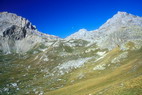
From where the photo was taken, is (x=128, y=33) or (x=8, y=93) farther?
(x=128, y=33)

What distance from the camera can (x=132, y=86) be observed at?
112ft

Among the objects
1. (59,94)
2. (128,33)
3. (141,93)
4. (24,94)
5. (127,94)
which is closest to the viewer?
(141,93)

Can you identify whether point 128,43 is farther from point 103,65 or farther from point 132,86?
point 132,86

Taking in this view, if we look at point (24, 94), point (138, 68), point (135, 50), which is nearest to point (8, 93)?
point (24, 94)

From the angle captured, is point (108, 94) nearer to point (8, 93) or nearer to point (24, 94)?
point (24, 94)

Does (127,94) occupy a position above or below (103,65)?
below

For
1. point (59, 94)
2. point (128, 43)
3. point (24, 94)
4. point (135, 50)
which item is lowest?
point (59, 94)

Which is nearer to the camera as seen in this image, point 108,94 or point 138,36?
point 108,94

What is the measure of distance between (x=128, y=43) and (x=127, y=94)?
73.6 metres

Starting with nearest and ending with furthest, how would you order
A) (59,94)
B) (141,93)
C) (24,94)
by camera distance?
(141,93) < (59,94) < (24,94)

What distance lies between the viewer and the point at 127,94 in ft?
102

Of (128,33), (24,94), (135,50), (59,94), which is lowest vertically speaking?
(59,94)

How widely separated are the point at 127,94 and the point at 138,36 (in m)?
83.1

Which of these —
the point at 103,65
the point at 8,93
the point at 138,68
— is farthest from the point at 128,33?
the point at 8,93
